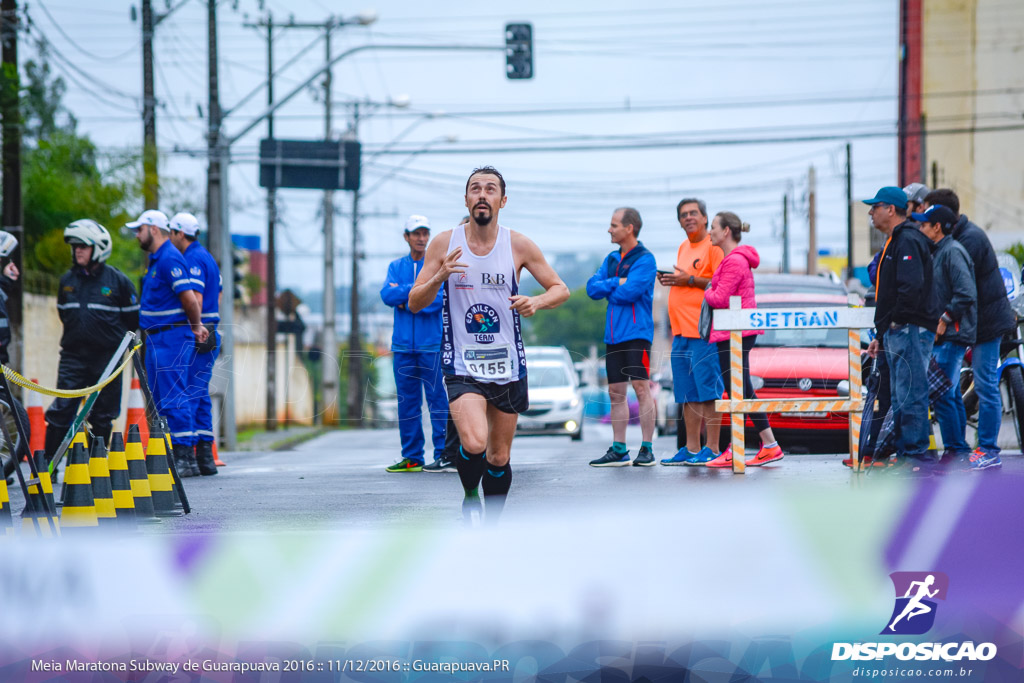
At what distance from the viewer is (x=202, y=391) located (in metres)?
10.8

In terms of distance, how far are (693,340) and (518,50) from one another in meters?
11.8

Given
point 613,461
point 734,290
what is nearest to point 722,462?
point 613,461

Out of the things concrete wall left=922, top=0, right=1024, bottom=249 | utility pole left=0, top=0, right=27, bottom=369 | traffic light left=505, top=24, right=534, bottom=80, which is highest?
concrete wall left=922, top=0, right=1024, bottom=249

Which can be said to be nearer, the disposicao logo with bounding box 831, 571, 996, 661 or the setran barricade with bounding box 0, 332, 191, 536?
the disposicao logo with bounding box 831, 571, 996, 661

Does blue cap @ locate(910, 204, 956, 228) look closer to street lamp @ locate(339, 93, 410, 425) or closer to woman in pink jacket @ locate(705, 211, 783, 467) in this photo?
woman in pink jacket @ locate(705, 211, 783, 467)

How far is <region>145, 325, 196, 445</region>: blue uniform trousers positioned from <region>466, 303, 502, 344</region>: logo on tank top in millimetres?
4580

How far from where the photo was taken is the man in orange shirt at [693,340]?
1034 cm

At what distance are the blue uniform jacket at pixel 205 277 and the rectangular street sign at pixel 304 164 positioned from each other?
49.7 feet

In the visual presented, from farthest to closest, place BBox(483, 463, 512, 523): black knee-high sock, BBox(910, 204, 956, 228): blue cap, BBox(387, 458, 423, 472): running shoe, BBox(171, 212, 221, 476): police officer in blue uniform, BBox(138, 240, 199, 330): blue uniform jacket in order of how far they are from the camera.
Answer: BBox(387, 458, 423, 472): running shoe
BBox(171, 212, 221, 476): police officer in blue uniform
BBox(138, 240, 199, 330): blue uniform jacket
BBox(910, 204, 956, 228): blue cap
BBox(483, 463, 512, 523): black knee-high sock

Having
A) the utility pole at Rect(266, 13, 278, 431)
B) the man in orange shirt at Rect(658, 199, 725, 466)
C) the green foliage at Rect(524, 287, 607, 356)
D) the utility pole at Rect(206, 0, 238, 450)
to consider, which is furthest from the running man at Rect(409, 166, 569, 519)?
the green foliage at Rect(524, 287, 607, 356)

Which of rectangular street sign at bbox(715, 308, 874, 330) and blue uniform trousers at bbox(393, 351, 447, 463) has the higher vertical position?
rectangular street sign at bbox(715, 308, 874, 330)

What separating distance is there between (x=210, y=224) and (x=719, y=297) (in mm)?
13129

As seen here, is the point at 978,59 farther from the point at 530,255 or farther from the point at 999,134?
the point at 530,255

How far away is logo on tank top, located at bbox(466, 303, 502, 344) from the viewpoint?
22.0ft
